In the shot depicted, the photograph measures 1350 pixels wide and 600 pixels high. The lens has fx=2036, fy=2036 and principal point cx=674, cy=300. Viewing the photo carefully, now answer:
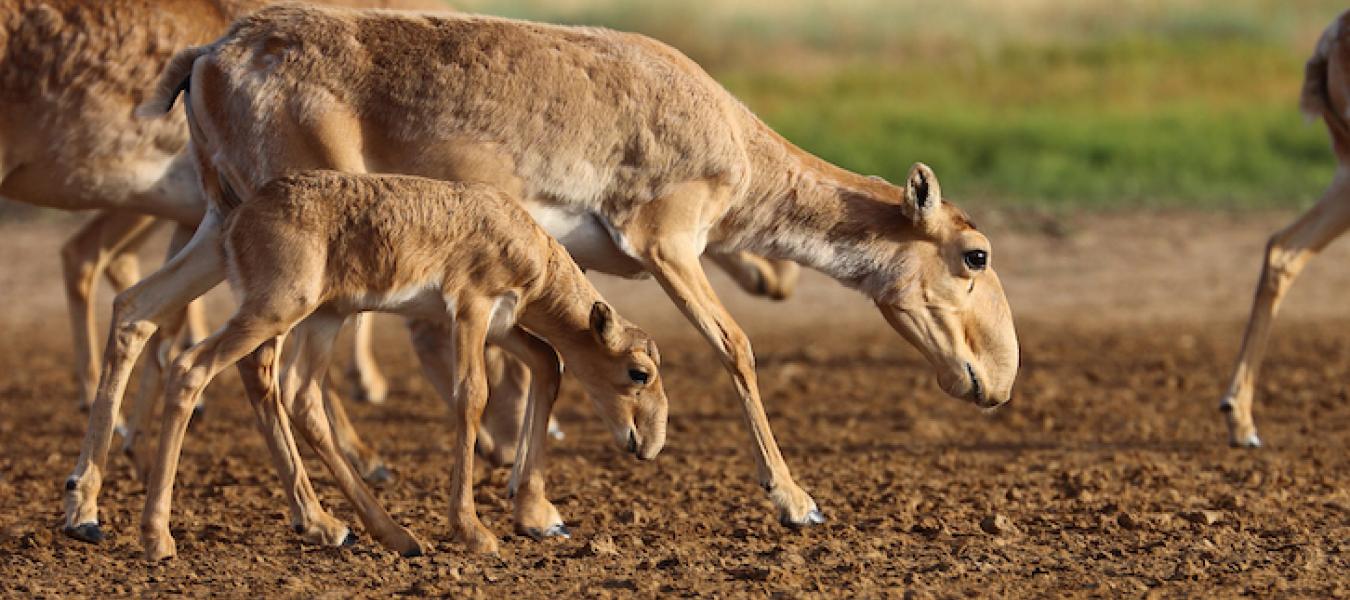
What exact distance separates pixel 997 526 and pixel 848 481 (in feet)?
5.16

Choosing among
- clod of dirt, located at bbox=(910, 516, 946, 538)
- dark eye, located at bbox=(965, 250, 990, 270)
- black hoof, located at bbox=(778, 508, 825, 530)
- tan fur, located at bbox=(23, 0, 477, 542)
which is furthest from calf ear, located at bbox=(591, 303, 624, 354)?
tan fur, located at bbox=(23, 0, 477, 542)

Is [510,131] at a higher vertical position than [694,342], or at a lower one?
higher

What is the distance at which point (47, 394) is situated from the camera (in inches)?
520

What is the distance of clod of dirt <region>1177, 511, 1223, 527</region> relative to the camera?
8508 mm

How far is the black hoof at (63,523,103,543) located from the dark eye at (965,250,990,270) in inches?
153

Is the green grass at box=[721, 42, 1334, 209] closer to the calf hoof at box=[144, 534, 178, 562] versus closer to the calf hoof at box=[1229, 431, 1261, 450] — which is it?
the calf hoof at box=[1229, 431, 1261, 450]

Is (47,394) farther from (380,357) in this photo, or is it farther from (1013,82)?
(1013,82)

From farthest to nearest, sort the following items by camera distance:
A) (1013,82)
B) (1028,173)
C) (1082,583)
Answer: (1013,82)
(1028,173)
(1082,583)

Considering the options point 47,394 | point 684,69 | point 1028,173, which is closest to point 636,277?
point 684,69

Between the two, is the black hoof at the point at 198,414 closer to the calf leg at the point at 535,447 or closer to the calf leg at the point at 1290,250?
the calf leg at the point at 535,447

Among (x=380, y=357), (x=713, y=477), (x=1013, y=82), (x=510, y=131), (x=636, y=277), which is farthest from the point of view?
(x=1013, y=82)

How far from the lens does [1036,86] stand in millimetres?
25938

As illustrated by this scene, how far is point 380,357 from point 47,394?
265cm

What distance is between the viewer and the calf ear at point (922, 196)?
8867 mm
